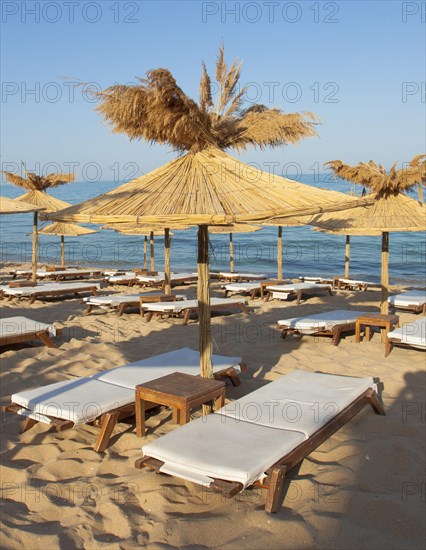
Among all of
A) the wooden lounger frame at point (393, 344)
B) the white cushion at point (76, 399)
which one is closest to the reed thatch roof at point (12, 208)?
the white cushion at point (76, 399)

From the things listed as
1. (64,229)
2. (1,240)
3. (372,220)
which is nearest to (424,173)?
(372,220)

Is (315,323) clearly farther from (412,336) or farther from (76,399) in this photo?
(76,399)

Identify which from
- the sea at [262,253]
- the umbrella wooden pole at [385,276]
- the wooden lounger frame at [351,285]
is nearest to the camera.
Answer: the umbrella wooden pole at [385,276]

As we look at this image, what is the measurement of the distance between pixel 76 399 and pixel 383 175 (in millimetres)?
5147

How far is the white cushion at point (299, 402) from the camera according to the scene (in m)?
3.32

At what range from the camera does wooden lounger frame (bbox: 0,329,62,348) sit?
5836mm

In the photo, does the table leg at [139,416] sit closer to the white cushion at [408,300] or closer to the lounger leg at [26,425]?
the lounger leg at [26,425]

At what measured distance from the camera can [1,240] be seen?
3706 cm

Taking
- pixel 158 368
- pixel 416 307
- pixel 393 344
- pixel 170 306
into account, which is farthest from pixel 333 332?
pixel 416 307

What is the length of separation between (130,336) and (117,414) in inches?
141

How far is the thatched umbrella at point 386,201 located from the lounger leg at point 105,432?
4.50 metres

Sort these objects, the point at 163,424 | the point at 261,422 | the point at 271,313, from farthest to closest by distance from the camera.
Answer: the point at 271,313, the point at 163,424, the point at 261,422

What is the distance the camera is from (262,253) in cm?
3141

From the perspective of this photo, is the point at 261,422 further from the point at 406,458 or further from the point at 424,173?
the point at 424,173
